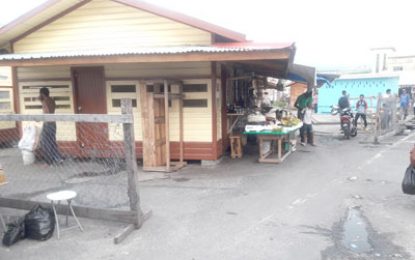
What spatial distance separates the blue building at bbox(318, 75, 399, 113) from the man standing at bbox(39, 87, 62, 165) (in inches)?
738

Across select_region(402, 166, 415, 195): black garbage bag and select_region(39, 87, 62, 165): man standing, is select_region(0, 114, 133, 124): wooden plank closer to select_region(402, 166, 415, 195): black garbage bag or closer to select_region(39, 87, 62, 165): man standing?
select_region(39, 87, 62, 165): man standing

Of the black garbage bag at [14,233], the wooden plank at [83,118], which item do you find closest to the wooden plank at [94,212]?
the black garbage bag at [14,233]

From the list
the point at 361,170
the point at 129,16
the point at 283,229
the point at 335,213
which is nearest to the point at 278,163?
the point at 361,170

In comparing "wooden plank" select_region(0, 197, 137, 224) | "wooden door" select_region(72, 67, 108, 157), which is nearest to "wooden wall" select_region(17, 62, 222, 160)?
"wooden door" select_region(72, 67, 108, 157)

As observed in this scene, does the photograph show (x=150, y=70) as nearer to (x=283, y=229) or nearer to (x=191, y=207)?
(x=191, y=207)

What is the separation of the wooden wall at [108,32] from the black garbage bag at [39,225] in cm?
519

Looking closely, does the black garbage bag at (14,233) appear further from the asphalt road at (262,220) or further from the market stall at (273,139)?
the market stall at (273,139)

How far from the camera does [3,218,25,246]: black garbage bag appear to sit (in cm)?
458

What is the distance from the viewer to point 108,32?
9062mm

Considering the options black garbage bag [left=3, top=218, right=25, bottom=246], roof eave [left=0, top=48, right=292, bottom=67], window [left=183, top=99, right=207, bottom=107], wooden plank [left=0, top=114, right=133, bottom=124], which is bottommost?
black garbage bag [left=3, top=218, right=25, bottom=246]

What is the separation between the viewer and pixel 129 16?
8883 millimetres

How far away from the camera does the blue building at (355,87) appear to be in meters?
23.8

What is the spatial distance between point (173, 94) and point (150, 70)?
45.4 inches

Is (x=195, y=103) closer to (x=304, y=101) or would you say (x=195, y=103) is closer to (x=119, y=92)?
(x=119, y=92)
